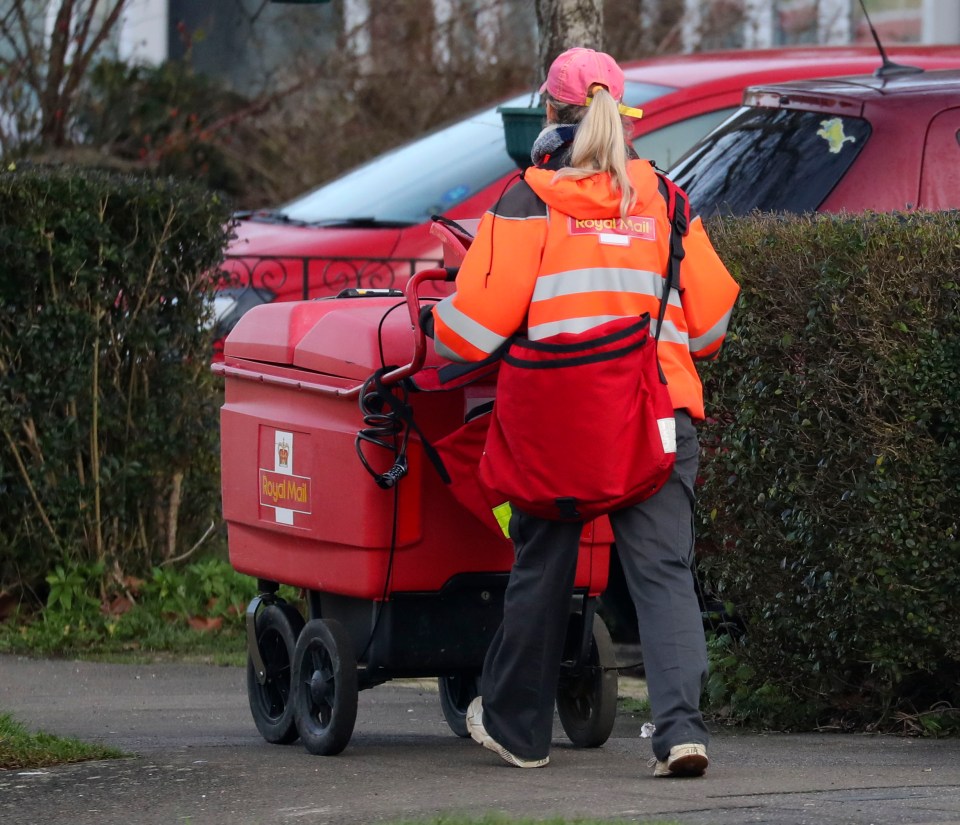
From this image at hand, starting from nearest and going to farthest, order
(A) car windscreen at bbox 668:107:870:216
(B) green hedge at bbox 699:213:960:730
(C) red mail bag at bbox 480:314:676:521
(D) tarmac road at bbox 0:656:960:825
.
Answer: (D) tarmac road at bbox 0:656:960:825 → (C) red mail bag at bbox 480:314:676:521 → (B) green hedge at bbox 699:213:960:730 → (A) car windscreen at bbox 668:107:870:216

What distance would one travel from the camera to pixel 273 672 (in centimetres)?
543

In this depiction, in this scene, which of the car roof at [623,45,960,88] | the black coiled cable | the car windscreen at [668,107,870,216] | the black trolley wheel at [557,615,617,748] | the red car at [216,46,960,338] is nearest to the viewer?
the black coiled cable

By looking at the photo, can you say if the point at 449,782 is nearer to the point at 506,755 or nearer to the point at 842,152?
the point at 506,755

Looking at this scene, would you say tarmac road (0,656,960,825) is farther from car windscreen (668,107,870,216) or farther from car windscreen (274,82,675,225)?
car windscreen (274,82,675,225)

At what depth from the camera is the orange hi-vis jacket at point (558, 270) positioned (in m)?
4.38

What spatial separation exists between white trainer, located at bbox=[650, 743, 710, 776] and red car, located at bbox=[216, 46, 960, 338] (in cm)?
374

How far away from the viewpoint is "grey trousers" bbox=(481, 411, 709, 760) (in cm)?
448

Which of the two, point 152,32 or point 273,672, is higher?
point 152,32

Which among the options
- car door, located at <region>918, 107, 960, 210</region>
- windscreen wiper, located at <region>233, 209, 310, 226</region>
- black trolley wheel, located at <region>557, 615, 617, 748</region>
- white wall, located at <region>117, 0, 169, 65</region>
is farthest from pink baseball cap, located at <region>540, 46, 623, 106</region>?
white wall, located at <region>117, 0, 169, 65</region>

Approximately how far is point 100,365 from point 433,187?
7.19 ft

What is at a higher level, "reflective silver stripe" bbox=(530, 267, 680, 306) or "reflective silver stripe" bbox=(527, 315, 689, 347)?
"reflective silver stripe" bbox=(530, 267, 680, 306)

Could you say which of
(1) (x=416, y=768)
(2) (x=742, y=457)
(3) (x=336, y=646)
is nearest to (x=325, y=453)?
(3) (x=336, y=646)

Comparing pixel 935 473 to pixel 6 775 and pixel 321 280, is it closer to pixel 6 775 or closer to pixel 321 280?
pixel 6 775

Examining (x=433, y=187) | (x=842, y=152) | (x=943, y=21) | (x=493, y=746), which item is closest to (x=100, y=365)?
(x=433, y=187)
